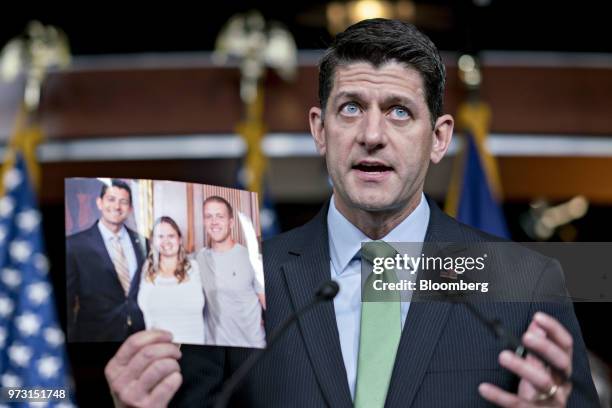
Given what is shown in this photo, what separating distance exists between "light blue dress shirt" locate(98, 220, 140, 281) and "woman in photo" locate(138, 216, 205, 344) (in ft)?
0.06

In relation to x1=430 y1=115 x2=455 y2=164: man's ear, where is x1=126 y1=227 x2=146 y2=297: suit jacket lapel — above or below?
below

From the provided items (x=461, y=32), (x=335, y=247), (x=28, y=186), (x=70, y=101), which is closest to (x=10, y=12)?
(x=70, y=101)

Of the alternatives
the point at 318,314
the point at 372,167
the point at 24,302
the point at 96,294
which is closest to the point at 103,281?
the point at 96,294

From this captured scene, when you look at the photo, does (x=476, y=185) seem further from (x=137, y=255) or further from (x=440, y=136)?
(x=137, y=255)

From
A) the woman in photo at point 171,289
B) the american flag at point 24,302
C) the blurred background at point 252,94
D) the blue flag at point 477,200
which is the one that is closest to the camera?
the woman in photo at point 171,289

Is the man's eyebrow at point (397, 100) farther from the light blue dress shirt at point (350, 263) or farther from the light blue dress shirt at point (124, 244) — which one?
the light blue dress shirt at point (124, 244)

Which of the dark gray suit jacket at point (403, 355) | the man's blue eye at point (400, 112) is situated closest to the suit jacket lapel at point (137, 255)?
the dark gray suit jacket at point (403, 355)

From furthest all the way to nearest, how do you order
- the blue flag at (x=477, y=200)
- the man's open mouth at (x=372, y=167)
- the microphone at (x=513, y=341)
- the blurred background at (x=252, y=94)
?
the blurred background at (x=252, y=94) < the blue flag at (x=477, y=200) < the man's open mouth at (x=372, y=167) < the microphone at (x=513, y=341)

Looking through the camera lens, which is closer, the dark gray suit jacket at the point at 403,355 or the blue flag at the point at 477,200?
the dark gray suit jacket at the point at 403,355

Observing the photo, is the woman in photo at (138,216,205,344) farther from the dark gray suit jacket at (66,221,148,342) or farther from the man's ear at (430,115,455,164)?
the man's ear at (430,115,455,164)

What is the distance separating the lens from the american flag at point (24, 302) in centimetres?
392

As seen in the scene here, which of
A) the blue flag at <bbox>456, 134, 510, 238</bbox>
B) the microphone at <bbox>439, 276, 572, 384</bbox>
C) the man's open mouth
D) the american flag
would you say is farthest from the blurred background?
the microphone at <bbox>439, 276, 572, 384</bbox>

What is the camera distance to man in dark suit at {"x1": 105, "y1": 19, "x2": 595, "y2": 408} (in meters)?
1.48

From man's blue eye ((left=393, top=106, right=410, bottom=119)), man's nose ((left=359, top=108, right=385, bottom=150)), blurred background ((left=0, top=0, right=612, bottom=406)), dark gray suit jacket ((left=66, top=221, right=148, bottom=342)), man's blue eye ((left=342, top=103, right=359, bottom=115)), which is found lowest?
dark gray suit jacket ((left=66, top=221, right=148, bottom=342))
